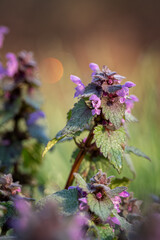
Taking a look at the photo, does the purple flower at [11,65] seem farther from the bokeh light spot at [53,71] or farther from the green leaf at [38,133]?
the bokeh light spot at [53,71]

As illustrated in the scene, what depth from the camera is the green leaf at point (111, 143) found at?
0.71 metres

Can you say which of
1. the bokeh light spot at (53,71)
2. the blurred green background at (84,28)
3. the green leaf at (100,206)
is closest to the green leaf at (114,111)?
the green leaf at (100,206)

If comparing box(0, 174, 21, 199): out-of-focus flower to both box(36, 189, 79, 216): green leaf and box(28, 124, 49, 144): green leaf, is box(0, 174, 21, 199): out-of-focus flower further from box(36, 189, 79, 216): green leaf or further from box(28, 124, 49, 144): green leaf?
box(28, 124, 49, 144): green leaf

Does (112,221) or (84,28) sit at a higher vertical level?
(84,28)

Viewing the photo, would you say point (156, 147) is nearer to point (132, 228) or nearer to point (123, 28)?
point (132, 228)

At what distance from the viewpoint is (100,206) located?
601 mm

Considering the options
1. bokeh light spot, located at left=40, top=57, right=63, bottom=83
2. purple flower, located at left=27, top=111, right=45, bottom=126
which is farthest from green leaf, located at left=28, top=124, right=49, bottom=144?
bokeh light spot, located at left=40, top=57, right=63, bottom=83

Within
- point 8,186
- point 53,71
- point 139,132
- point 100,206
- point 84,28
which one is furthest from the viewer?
point 84,28

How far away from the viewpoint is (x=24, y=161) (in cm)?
142

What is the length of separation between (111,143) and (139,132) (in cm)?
111

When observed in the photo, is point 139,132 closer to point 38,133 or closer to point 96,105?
point 38,133

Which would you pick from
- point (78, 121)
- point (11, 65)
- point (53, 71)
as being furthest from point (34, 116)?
point (53, 71)

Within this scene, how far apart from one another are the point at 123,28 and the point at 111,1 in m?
0.69

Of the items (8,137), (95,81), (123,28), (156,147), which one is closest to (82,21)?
(123,28)
